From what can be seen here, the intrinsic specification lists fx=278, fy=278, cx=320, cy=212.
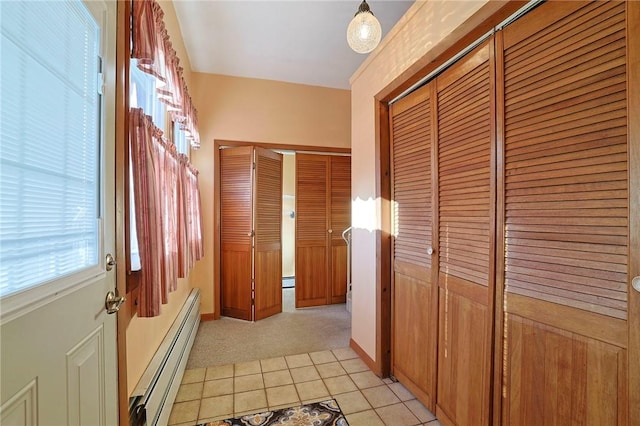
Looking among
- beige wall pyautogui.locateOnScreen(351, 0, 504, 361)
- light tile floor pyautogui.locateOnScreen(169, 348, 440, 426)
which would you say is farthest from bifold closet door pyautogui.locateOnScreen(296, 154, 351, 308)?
light tile floor pyautogui.locateOnScreen(169, 348, 440, 426)

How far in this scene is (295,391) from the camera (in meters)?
1.96

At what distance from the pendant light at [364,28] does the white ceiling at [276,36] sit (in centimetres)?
92

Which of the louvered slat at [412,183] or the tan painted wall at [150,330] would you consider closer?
the tan painted wall at [150,330]

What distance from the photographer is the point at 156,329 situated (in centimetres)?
176

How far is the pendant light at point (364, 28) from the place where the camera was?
4.86ft

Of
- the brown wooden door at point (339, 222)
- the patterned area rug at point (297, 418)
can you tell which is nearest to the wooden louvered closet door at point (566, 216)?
the patterned area rug at point (297, 418)

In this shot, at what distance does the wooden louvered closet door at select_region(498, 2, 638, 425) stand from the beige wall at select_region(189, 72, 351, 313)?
2702mm

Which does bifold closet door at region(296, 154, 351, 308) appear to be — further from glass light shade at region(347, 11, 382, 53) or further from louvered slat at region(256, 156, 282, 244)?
glass light shade at region(347, 11, 382, 53)

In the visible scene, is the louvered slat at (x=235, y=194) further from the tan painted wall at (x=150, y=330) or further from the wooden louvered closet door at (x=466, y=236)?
the wooden louvered closet door at (x=466, y=236)

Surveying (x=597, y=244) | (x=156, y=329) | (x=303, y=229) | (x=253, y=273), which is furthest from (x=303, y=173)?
(x=597, y=244)

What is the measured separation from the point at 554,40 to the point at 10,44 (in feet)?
5.35

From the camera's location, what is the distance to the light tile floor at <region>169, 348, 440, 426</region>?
1.72 m

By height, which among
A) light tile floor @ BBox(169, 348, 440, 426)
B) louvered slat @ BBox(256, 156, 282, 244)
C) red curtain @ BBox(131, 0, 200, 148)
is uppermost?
red curtain @ BBox(131, 0, 200, 148)

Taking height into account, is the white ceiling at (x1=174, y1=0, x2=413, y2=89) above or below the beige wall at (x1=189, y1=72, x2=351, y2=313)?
above
